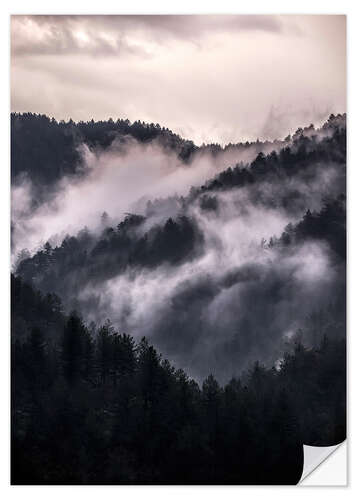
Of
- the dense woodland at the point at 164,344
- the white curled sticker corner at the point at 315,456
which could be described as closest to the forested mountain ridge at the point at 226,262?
the dense woodland at the point at 164,344

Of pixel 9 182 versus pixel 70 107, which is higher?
pixel 70 107

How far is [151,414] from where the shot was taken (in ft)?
17.0

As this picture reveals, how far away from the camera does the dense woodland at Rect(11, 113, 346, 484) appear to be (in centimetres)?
512

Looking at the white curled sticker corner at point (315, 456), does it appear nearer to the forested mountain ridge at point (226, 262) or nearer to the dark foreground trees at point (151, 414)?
the dark foreground trees at point (151, 414)

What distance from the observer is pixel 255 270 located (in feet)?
17.2

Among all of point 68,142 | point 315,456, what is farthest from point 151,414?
point 68,142

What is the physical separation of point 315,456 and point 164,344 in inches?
52.8

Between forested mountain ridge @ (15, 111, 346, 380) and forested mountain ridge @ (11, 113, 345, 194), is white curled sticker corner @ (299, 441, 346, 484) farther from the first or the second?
forested mountain ridge @ (11, 113, 345, 194)

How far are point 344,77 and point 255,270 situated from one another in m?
1.57

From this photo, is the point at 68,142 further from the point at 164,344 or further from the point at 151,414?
the point at 151,414
